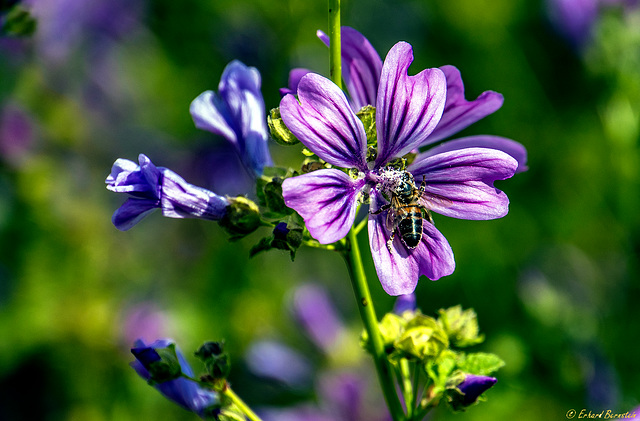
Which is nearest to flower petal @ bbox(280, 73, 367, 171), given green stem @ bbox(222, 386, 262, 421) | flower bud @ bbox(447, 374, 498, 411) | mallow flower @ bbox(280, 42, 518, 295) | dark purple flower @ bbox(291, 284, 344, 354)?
mallow flower @ bbox(280, 42, 518, 295)

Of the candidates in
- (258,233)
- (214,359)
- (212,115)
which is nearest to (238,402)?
(214,359)

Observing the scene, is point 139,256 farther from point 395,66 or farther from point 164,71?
point 395,66

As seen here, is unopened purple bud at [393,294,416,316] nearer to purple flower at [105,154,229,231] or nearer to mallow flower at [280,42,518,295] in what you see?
mallow flower at [280,42,518,295]

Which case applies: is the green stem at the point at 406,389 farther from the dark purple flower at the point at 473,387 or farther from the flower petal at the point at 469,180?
the flower petal at the point at 469,180

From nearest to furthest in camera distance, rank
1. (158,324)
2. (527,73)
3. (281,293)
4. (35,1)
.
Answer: (158,324) → (281,293) → (527,73) → (35,1)

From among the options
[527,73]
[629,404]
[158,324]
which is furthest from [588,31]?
[158,324]

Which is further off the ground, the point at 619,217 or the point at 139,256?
the point at 139,256

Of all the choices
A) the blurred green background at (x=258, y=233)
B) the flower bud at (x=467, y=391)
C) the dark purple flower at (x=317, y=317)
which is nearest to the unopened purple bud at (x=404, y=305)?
the flower bud at (x=467, y=391)
